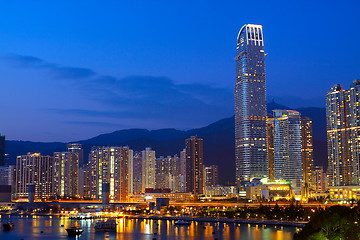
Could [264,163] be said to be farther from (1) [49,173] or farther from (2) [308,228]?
(2) [308,228]

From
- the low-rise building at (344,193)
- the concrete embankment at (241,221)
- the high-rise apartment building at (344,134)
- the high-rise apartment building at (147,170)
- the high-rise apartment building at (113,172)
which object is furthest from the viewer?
the high-rise apartment building at (147,170)

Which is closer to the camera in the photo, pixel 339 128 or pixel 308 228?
pixel 308 228

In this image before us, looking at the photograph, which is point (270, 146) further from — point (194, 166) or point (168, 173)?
point (168, 173)

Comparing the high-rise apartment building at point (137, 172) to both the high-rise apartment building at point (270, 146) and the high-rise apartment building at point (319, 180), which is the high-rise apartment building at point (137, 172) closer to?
the high-rise apartment building at point (270, 146)

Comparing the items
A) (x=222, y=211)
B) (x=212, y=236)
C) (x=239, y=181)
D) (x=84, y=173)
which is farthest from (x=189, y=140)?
(x=212, y=236)

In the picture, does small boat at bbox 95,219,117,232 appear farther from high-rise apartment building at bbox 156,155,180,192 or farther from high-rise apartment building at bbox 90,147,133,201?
high-rise apartment building at bbox 156,155,180,192

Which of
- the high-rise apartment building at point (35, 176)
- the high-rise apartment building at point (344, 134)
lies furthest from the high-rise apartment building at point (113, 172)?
the high-rise apartment building at point (344, 134)

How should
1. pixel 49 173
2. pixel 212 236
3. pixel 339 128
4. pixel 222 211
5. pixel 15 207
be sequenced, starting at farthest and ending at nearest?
pixel 49 173, pixel 15 207, pixel 339 128, pixel 222 211, pixel 212 236
